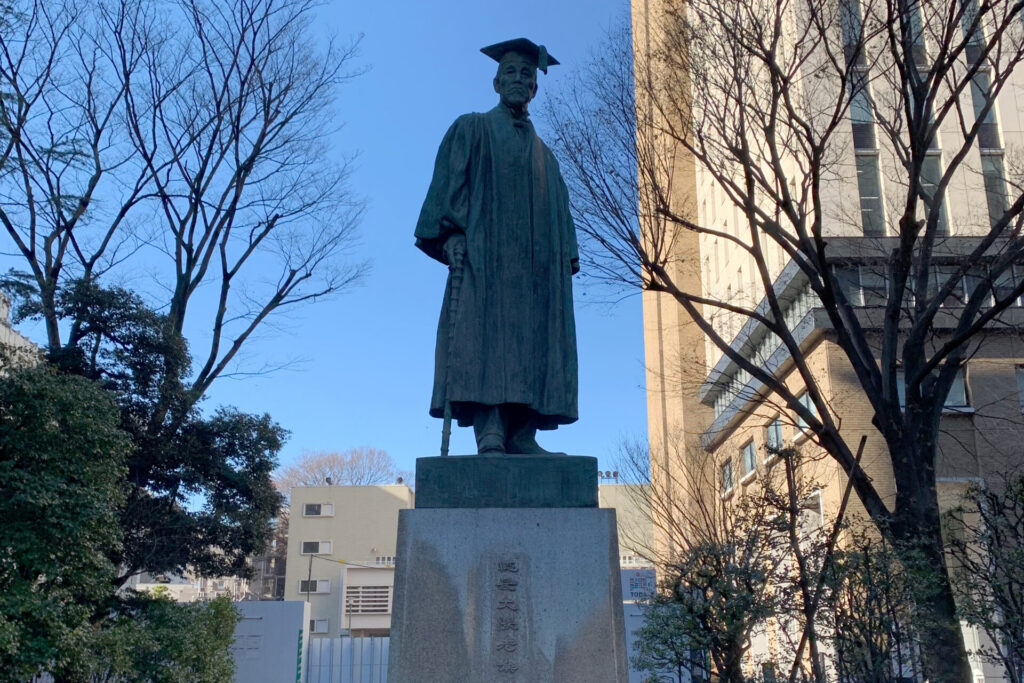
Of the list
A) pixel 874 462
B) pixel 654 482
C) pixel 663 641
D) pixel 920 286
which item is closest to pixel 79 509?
pixel 663 641

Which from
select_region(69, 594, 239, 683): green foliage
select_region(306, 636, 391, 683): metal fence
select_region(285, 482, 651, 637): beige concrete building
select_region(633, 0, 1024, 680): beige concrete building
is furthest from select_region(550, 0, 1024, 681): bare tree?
select_region(285, 482, 651, 637): beige concrete building

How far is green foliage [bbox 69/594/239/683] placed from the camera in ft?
44.8

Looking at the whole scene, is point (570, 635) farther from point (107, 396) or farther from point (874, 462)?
point (874, 462)

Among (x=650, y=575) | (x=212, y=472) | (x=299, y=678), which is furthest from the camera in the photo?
(x=299, y=678)

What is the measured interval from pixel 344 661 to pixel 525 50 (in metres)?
22.7

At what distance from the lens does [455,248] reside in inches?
233

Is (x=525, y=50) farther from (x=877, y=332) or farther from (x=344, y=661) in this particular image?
(x=344, y=661)

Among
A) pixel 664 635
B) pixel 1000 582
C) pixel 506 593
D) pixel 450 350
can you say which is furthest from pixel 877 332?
pixel 506 593

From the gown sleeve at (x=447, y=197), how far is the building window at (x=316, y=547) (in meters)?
43.0

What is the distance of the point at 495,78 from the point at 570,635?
11.0 ft

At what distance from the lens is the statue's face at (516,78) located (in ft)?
20.0

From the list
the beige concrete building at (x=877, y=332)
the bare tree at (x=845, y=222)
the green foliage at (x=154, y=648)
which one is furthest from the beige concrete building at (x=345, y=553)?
the bare tree at (x=845, y=222)

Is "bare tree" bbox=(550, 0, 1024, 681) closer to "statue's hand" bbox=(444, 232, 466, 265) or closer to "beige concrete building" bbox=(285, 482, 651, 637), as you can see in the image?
→ "statue's hand" bbox=(444, 232, 466, 265)

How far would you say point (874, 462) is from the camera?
2141 centimetres
